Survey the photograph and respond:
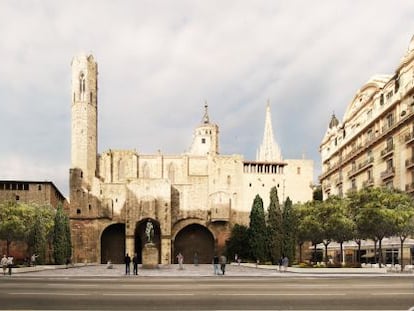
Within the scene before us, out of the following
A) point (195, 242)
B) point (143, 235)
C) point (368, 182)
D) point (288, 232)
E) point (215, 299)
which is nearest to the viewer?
point (215, 299)

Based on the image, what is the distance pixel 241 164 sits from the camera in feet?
298

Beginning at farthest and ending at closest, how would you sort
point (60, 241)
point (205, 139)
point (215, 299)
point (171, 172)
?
point (205, 139)
point (171, 172)
point (60, 241)
point (215, 299)

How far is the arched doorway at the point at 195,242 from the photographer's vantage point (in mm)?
88375

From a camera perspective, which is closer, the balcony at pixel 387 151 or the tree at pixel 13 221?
the tree at pixel 13 221

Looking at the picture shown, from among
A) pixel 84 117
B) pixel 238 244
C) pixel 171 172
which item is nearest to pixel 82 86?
pixel 84 117

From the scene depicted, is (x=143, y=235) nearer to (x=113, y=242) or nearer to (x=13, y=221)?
(x=113, y=242)

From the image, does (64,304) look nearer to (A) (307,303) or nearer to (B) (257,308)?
(B) (257,308)

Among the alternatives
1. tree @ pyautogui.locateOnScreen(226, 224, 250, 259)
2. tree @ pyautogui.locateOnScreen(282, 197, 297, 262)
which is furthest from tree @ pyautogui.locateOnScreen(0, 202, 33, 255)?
tree @ pyautogui.locateOnScreen(226, 224, 250, 259)

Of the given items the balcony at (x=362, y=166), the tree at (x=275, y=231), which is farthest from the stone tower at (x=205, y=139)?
the tree at (x=275, y=231)

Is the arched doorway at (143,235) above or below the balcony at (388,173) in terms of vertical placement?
below

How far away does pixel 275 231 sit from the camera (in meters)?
54.4

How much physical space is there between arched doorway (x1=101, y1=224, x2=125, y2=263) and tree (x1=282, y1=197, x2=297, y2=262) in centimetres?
4150

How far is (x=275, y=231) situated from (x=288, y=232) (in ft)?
11.2

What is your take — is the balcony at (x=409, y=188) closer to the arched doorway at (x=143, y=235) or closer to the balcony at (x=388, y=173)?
the balcony at (x=388, y=173)
